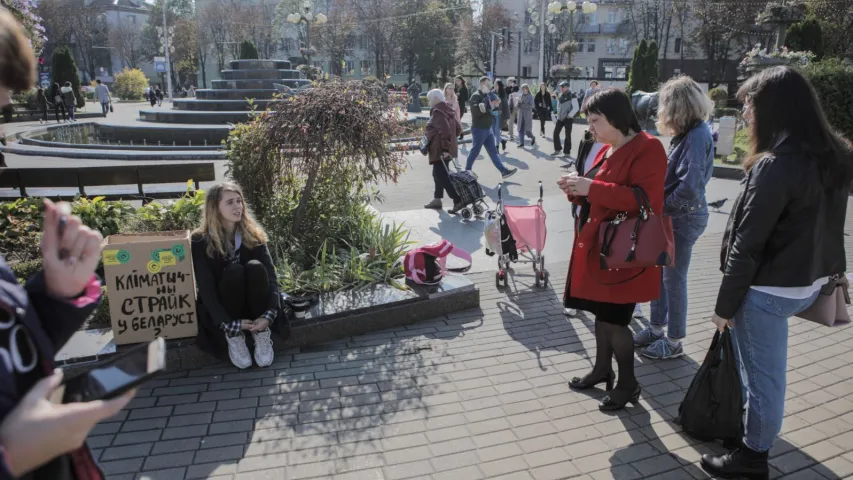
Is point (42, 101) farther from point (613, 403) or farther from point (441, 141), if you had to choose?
point (613, 403)

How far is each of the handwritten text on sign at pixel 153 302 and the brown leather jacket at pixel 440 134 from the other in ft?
17.3

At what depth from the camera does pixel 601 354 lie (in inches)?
155

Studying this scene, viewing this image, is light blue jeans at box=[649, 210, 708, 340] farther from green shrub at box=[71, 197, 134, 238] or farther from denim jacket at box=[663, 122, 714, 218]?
green shrub at box=[71, 197, 134, 238]

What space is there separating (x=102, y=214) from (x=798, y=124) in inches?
239

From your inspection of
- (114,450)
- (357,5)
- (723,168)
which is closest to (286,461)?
(114,450)

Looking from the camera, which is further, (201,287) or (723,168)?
(723,168)

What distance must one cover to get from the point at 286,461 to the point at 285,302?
1754mm

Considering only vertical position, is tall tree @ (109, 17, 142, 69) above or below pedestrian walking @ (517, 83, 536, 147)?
above

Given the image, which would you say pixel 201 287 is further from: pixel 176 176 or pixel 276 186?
pixel 176 176

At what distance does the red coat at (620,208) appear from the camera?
134 inches

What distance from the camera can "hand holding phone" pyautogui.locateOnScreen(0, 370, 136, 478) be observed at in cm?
120

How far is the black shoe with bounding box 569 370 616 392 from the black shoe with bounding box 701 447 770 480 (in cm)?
89

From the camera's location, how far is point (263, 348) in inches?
172

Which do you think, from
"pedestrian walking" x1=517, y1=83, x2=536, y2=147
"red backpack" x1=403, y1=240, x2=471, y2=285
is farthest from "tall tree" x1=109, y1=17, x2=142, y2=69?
"red backpack" x1=403, y1=240, x2=471, y2=285
